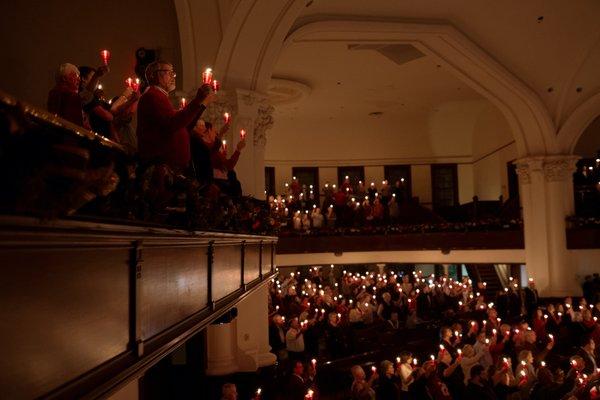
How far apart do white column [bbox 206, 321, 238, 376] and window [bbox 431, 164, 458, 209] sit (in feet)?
66.1

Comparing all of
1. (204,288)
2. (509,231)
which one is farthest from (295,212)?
(204,288)

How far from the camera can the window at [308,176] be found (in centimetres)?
2884

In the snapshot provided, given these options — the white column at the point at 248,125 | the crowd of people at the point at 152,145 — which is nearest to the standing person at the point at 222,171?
the crowd of people at the point at 152,145

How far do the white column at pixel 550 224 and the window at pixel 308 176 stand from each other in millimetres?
11481

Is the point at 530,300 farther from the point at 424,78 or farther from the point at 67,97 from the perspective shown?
the point at 67,97

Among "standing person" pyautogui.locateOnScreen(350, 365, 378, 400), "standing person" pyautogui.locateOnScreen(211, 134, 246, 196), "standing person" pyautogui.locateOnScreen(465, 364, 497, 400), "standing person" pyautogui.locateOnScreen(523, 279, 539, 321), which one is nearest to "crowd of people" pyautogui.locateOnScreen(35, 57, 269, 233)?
"standing person" pyautogui.locateOnScreen(211, 134, 246, 196)

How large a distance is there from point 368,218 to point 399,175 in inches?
284

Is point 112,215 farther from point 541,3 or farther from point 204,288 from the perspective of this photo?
point 541,3

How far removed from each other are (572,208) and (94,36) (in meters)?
17.2

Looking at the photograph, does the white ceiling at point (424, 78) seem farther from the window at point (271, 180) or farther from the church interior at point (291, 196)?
the window at point (271, 180)

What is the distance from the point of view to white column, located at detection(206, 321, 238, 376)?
1050 centimetres

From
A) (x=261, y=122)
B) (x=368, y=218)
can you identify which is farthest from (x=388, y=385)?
(x=368, y=218)

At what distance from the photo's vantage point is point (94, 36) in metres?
9.73

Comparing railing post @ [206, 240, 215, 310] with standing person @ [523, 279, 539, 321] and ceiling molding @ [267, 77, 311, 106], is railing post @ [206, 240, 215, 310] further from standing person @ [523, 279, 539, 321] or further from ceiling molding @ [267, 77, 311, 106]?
ceiling molding @ [267, 77, 311, 106]
